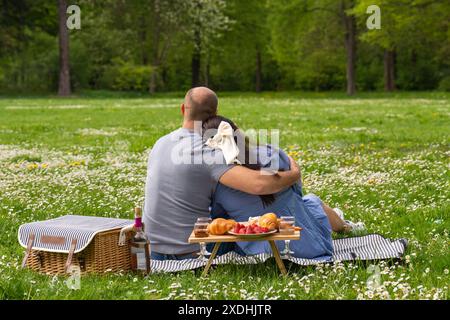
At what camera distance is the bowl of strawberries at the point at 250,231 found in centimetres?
552

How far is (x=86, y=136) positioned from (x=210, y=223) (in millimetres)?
14041

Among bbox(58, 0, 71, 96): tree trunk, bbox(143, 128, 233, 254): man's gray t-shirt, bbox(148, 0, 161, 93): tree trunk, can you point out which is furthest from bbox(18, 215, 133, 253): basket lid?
bbox(148, 0, 161, 93): tree trunk

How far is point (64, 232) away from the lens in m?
5.96

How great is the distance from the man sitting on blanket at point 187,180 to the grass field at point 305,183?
2.05ft

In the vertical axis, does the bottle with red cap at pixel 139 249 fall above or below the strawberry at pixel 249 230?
below

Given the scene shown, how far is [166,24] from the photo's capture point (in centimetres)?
5575

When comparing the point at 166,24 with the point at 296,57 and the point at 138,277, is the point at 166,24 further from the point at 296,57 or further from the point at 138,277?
the point at 138,277

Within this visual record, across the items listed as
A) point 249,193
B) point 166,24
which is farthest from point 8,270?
point 166,24

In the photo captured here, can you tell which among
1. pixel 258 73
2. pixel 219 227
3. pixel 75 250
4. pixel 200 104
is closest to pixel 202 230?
pixel 219 227

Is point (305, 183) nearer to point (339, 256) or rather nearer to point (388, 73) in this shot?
point (339, 256)

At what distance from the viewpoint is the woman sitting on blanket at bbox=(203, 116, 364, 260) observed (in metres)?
6.09

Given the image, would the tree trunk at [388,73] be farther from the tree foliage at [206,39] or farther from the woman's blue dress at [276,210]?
the woman's blue dress at [276,210]

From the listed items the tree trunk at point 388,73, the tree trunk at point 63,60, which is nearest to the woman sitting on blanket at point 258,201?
the tree trunk at point 63,60

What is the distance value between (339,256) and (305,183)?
4743 millimetres
